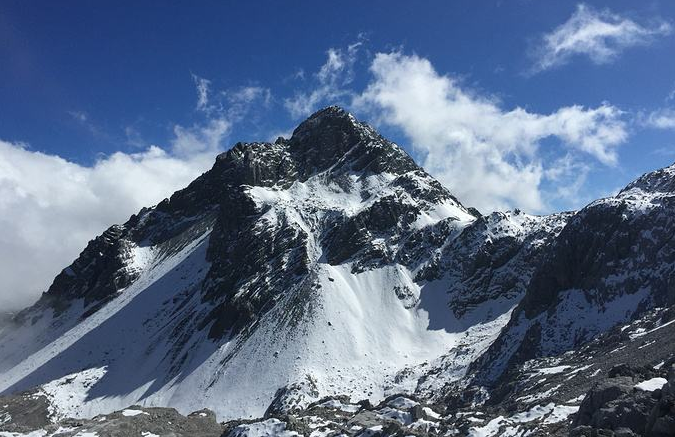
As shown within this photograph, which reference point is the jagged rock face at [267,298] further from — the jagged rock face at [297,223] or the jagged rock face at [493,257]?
the jagged rock face at [493,257]

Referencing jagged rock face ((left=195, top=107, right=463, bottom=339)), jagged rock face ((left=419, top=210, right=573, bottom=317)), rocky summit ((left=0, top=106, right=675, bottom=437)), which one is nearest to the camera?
rocky summit ((left=0, top=106, right=675, bottom=437))

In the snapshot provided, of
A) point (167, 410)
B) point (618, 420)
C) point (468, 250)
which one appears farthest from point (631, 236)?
point (167, 410)

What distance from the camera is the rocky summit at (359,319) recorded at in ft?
217

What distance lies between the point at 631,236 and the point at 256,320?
79.2 metres

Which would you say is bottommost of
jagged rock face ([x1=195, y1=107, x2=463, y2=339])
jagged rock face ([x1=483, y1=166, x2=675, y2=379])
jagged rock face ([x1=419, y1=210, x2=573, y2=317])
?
jagged rock face ([x1=483, y1=166, x2=675, y2=379])

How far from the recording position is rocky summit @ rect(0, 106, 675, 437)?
6612 centimetres

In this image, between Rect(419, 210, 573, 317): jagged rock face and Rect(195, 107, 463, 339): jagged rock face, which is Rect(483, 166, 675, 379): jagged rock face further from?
Rect(195, 107, 463, 339): jagged rock face

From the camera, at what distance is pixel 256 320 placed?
435 ft

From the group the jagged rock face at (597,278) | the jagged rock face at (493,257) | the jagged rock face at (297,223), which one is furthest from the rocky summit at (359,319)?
the jagged rock face at (297,223)

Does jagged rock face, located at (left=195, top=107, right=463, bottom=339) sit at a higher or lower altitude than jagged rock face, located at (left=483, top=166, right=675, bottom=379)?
higher

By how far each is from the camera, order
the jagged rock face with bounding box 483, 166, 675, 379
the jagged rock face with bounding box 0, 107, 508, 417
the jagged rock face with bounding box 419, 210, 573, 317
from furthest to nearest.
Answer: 1. the jagged rock face with bounding box 419, 210, 573, 317
2. the jagged rock face with bounding box 0, 107, 508, 417
3. the jagged rock face with bounding box 483, 166, 675, 379

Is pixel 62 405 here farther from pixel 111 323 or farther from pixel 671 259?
pixel 671 259

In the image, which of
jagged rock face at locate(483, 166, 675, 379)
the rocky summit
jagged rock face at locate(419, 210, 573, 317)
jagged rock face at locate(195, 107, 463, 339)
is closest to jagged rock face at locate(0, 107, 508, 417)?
jagged rock face at locate(195, 107, 463, 339)

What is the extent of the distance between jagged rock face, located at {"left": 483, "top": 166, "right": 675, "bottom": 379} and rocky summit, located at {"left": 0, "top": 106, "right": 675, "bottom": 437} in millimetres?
276
